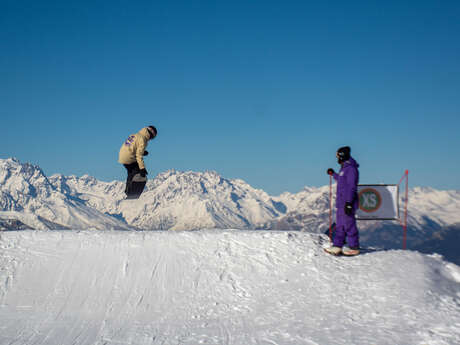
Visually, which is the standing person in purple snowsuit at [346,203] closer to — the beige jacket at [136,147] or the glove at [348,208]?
the glove at [348,208]

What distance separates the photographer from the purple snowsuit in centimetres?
1167

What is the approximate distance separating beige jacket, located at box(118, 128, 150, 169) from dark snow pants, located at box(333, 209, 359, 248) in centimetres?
658

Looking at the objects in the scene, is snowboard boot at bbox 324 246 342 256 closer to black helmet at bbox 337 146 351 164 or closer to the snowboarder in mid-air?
black helmet at bbox 337 146 351 164

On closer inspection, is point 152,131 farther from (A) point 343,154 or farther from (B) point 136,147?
(A) point 343,154

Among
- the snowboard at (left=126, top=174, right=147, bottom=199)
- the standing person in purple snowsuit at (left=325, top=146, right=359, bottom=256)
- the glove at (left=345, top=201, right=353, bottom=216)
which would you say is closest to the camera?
the glove at (left=345, top=201, right=353, bottom=216)

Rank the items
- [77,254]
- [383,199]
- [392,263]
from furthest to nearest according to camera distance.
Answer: [383,199] → [77,254] → [392,263]

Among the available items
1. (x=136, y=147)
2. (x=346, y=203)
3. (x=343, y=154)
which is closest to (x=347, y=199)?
(x=346, y=203)

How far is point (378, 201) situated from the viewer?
545 inches

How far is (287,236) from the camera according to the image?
13.1 meters

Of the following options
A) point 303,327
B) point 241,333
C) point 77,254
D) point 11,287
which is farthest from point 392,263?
point 11,287

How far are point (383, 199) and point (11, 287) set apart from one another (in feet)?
39.2

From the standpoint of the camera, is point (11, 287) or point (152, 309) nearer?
point (152, 309)

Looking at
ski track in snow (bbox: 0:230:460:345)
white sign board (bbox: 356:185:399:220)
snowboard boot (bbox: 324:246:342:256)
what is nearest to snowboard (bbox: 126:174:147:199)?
ski track in snow (bbox: 0:230:460:345)

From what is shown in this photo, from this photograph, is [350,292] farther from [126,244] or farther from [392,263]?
[126,244]
